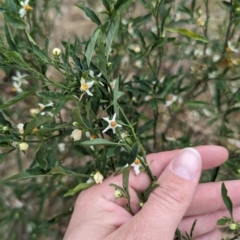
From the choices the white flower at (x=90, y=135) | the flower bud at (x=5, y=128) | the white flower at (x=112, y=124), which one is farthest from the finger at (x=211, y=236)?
the flower bud at (x=5, y=128)

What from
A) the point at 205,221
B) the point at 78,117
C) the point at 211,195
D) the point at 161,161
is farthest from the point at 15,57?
the point at 205,221

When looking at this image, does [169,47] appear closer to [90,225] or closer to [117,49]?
[117,49]

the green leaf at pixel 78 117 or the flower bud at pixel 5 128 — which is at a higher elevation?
the green leaf at pixel 78 117

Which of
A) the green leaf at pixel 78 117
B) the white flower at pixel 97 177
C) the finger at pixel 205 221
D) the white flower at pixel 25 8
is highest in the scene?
the white flower at pixel 25 8

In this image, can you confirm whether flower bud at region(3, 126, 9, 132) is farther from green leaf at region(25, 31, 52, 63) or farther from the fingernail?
the fingernail

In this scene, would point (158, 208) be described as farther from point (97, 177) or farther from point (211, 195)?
point (211, 195)

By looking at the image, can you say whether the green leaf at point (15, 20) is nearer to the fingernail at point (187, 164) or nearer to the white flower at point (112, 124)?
the white flower at point (112, 124)

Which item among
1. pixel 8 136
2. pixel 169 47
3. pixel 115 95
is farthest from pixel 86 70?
pixel 169 47

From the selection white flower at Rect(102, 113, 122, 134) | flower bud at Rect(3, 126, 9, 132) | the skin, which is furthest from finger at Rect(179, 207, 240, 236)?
flower bud at Rect(3, 126, 9, 132)
